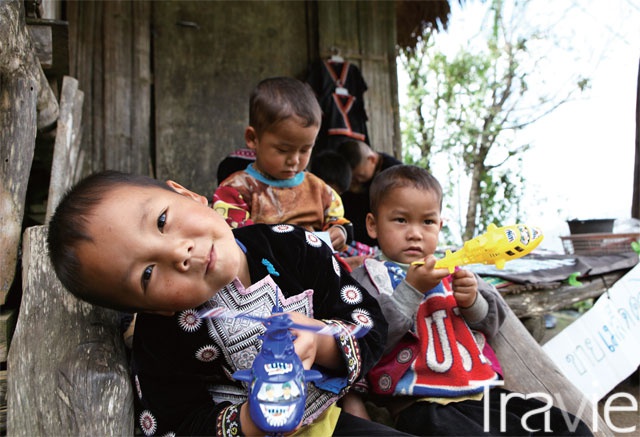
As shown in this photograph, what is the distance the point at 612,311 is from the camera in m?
3.10

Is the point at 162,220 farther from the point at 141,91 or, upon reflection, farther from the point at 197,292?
the point at 141,91

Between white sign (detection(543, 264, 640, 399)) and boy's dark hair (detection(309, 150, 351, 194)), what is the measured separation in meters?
1.53

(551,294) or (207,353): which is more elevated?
(207,353)

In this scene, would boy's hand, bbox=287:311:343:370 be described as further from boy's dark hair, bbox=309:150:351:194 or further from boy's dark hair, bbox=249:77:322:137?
boy's dark hair, bbox=309:150:351:194

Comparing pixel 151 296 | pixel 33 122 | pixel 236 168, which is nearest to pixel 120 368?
pixel 151 296

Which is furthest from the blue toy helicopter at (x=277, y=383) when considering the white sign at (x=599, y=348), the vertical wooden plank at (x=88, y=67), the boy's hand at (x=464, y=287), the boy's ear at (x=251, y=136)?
the vertical wooden plank at (x=88, y=67)

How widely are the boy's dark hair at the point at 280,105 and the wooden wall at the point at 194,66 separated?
6.23 feet

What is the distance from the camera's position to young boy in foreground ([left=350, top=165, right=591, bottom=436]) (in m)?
1.57

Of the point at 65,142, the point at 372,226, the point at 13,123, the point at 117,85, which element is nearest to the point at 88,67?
the point at 117,85

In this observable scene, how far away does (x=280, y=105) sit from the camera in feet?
7.51

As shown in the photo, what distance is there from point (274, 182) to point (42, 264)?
121 centimetres

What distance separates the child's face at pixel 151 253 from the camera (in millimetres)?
1041

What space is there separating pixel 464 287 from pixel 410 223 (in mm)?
317

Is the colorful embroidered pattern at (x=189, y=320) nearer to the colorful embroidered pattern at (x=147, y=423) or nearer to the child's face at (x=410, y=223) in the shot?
the colorful embroidered pattern at (x=147, y=423)
